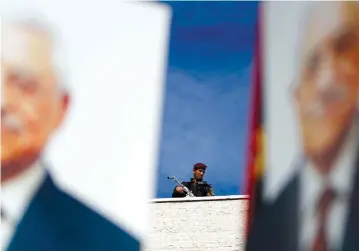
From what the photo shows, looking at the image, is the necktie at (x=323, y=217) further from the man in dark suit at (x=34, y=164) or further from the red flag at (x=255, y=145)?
the man in dark suit at (x=34, y=164)

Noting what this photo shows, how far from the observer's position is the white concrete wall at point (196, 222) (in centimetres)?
647

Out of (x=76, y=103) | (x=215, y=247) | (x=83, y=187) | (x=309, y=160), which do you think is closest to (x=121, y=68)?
(x=76, y=103)

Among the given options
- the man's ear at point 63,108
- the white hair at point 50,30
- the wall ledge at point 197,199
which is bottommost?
the wall ledge at point 197,199

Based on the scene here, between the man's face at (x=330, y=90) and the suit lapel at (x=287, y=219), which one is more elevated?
the man's face at (x=330, y=90)

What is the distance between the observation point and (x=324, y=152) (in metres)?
4.47

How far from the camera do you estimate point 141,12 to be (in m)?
4.60

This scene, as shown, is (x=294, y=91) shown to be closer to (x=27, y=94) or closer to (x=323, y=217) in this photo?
(x=323, y=217)

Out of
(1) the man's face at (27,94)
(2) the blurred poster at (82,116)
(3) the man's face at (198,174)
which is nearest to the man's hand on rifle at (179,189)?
(3) the man's face at (198,174)

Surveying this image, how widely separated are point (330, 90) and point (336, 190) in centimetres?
49

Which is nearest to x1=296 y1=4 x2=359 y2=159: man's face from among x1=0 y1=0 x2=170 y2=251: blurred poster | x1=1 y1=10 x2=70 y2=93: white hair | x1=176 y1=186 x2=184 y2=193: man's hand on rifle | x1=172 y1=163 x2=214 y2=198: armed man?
x1=0 y1=0 x2=170 y2=251: blurred poster

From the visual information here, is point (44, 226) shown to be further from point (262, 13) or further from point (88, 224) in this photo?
point (262, 13)

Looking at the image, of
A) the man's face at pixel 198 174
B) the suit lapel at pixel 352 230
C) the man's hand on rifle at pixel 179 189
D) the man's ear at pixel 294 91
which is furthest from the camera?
the man's hand on rifle at pixel 179 189

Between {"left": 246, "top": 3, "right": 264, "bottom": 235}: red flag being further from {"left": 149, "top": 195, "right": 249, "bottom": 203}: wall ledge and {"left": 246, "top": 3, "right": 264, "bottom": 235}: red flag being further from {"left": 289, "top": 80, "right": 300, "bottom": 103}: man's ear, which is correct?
{"left": 149, "top": 195, "right": 249, "bottom": 203}: wall ledge

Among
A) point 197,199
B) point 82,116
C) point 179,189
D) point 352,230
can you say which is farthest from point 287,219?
point 197,199
